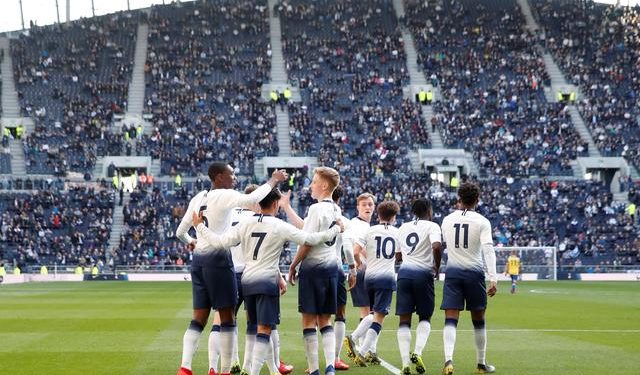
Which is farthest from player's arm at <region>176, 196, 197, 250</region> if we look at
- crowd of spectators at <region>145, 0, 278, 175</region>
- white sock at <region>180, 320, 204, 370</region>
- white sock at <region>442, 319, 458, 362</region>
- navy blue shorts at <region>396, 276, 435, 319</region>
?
crowd of spectators at <region>145, 0, 278, 175</region>

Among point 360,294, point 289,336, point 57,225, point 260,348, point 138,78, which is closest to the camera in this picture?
point 260,348

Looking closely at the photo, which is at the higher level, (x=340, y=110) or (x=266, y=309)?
(x=340, y=110)

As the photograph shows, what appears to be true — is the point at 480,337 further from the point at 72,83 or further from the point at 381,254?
the point at 72,83

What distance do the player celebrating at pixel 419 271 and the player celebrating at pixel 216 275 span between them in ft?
8.41

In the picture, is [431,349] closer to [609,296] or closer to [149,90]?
[609,296]

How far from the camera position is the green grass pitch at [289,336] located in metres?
14.5

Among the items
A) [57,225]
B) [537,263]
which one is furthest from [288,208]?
[57,225]

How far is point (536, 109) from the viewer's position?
224 feet

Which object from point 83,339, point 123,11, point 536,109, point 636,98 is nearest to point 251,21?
point 123,11

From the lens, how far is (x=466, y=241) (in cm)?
1343

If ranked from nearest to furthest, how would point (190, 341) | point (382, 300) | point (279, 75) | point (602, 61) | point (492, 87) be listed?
point (190, 341), point (382, 300), point (492, 87), point (279, 75), point (602, 61)

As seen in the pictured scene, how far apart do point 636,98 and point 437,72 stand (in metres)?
13.8

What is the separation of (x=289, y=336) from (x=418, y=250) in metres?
6.33

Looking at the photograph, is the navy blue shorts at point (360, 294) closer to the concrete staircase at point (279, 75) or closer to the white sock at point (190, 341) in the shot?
the white sock at point (190, 341)
